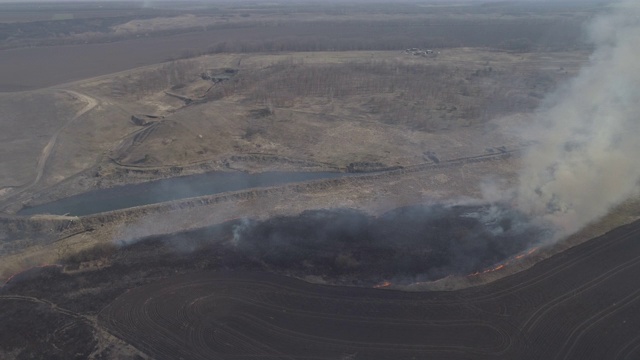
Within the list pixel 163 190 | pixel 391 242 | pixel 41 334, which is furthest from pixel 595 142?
pixel 41 334

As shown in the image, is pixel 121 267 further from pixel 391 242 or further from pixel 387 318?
pixel 391 242

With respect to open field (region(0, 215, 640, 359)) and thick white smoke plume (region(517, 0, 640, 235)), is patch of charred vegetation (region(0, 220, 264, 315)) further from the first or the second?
thick white smoke plume (region(517, 0, 640, 235))

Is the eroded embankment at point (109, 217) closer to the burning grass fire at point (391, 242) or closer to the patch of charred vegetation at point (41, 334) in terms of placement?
the burning grass fire at point (391, 242)

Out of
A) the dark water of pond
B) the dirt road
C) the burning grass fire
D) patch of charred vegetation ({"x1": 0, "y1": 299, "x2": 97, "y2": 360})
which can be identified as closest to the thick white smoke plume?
the burning grass fire

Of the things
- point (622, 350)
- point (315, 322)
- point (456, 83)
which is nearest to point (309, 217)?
point (315, 322)

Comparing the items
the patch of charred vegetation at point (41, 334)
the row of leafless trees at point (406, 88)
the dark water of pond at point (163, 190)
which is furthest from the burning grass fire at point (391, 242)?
the row of leafless trees at point (406, 88)

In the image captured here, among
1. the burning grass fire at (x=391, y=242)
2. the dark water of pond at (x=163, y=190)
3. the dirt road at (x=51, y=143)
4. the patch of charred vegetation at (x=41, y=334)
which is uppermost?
the dirt road at (x=51, y=143)

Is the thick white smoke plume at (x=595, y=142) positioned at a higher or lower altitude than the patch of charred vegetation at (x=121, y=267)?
higher
